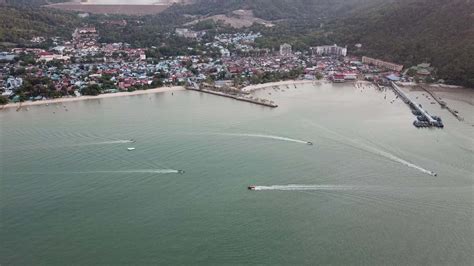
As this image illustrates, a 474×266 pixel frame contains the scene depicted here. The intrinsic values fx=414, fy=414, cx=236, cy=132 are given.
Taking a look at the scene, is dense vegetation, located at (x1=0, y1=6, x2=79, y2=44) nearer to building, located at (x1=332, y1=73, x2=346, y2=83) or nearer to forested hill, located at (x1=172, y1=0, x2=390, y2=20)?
forested hill, located at (x1=172, y1=0, x2=390, y2=20)

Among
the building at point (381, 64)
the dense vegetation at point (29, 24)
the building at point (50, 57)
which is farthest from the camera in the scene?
the dense vegetation at point (29, 24)

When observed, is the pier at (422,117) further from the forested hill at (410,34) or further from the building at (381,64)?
the building at (381,64)

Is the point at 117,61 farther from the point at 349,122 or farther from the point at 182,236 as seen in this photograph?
the point at 182,236

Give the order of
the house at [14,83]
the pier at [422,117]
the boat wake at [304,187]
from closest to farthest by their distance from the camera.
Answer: the boat wake at [304,187], the pier at [422,117], the house at [14,83]

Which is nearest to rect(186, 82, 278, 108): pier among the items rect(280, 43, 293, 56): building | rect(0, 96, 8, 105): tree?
rect(0, 96, 8, 105): tree

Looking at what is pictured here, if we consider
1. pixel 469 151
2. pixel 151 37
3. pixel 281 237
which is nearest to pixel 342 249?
pixel 281 237

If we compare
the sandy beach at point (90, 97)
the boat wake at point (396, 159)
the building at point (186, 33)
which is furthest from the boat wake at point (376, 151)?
the building at point (186, 33)

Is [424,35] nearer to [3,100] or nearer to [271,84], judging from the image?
[271,84]
